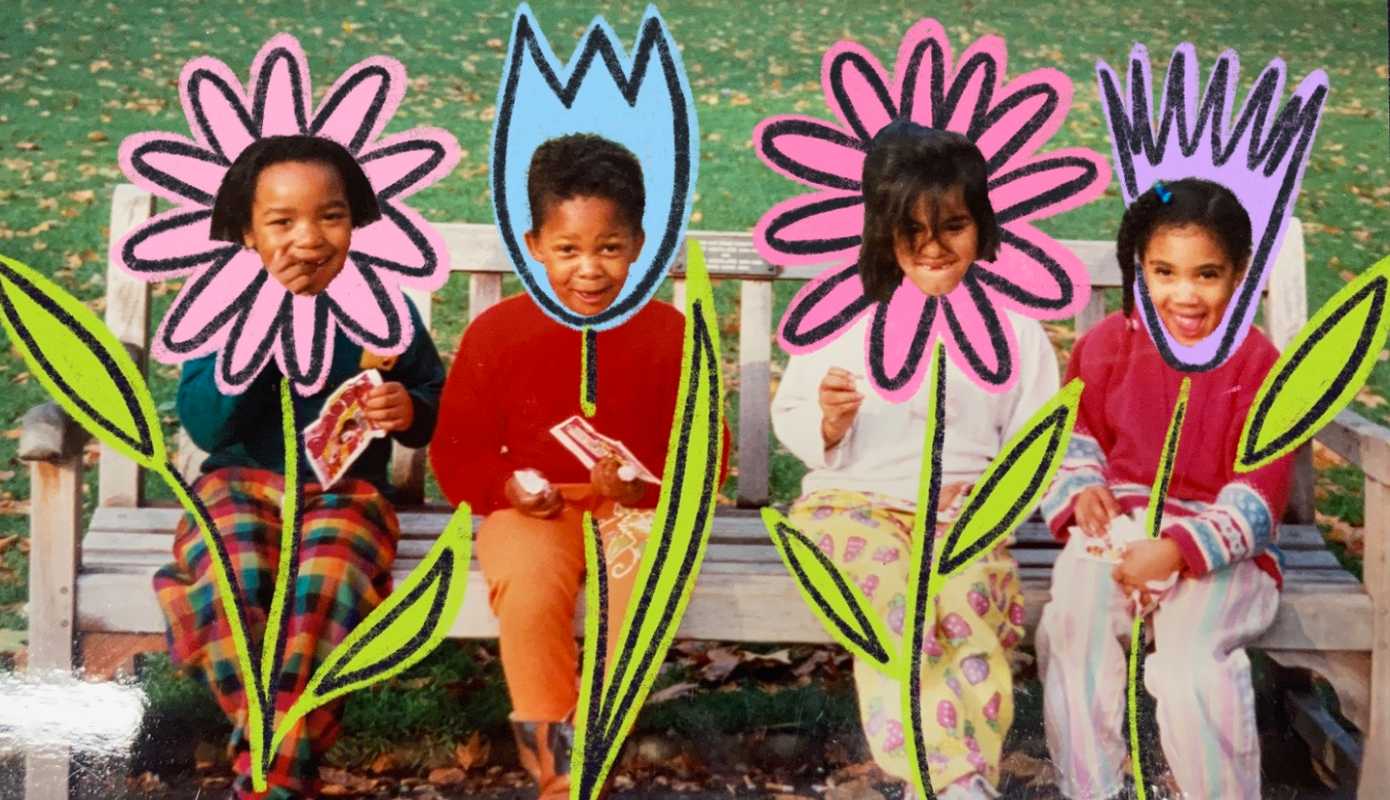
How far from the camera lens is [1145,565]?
11.6 ft

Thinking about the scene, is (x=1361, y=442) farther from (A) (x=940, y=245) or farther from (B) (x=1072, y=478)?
(A) (x=940, y=245)

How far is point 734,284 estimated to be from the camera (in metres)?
4.28

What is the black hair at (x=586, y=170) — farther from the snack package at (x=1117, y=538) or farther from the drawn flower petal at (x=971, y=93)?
the snack package at (x=1117, y=538)

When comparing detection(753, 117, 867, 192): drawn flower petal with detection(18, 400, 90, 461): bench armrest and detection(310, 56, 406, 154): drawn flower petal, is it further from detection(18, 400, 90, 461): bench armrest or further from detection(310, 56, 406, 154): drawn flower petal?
detection(18, 400, 90, 461): bench armrest

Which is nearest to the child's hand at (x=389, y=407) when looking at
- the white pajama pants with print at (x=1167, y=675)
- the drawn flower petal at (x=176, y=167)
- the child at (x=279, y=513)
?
the child at (x=279, y=513)

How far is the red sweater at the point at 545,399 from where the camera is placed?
3.60m

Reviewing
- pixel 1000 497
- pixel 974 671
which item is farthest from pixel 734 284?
pixel 974 671

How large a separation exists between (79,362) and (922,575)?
191cm

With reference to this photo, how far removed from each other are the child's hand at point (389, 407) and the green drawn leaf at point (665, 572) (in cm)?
56

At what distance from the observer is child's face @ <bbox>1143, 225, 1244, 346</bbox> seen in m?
3.59

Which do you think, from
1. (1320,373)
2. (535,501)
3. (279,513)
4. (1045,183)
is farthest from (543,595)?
(1320,373)

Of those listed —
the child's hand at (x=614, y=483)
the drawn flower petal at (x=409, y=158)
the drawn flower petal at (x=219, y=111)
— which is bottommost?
the child's hand at (x=614, y=483)

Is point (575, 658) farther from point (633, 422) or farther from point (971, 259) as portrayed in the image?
point (971, 259)

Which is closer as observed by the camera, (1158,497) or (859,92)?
(859,92)
